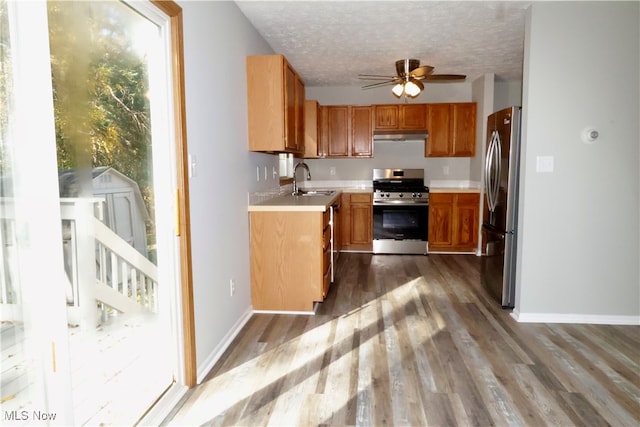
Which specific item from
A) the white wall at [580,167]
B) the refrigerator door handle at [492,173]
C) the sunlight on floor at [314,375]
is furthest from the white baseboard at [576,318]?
the refrigerator door handle at [492,173]

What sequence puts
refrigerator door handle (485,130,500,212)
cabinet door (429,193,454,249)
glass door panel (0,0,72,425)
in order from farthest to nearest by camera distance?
1. cabinet door (429,193,454,249)
2. refrigerator door handle (485,130,500,212)
3. glass door panel (0,0,72,425)

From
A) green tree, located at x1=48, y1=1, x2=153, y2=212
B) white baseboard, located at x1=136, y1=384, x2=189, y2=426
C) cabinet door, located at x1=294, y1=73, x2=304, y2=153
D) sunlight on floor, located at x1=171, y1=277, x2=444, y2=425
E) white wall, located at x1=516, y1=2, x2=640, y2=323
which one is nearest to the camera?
green tree, located at x1=48, y1=1, x2=153, y2=212

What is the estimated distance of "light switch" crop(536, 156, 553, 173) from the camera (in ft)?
9.87

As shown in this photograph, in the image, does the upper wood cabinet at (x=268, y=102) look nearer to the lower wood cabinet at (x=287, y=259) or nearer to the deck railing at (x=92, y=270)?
the lower wood cabinet at (x=287, y=259)

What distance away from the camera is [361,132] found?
5.79 m

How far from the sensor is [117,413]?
1.91 m

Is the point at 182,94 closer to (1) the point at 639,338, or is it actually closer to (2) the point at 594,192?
(2) the point at 594,192

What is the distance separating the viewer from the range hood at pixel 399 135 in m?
5.62

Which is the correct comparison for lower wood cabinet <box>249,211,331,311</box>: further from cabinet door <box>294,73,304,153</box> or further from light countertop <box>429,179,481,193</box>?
light countertop <box>429,179,481,193</box>

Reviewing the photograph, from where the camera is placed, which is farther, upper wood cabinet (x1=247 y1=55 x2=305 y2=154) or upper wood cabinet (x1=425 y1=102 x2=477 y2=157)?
upper wood cabinet (x1=425 y1=102 x2=477 y2=157)

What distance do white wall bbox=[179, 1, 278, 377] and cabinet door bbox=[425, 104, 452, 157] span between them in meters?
3.16

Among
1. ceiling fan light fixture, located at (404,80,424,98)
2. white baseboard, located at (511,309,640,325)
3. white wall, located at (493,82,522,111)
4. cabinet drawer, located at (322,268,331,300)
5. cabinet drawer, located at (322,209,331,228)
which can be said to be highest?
white wall, located at (493,82,522,111)

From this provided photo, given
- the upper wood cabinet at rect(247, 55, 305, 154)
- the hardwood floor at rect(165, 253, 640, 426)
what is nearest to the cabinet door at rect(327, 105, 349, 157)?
the upper wood cabinet at rect(247, 55, 305, 154)

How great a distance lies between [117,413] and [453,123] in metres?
5.14
